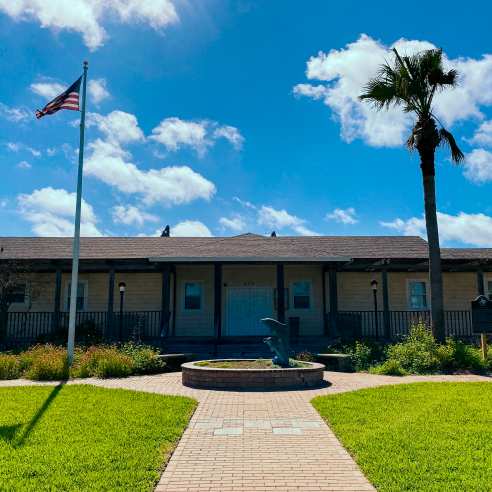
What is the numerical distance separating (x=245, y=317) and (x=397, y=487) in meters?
14.7

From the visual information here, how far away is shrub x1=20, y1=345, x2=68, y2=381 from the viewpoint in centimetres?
1167

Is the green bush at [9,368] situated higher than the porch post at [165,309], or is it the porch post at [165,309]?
the porch post at [165,309]

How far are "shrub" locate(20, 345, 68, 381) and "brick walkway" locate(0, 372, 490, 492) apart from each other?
4.17 metres

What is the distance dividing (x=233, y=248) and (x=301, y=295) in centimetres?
392

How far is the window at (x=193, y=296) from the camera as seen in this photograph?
756 inches

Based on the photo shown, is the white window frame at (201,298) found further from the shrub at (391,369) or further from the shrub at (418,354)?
the shrub at (391,369)

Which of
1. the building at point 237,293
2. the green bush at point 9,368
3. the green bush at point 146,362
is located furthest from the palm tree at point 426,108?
the green bush at point 9,368

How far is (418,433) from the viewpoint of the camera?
639 centimetres

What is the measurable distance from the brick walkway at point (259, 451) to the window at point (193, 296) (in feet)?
31.6

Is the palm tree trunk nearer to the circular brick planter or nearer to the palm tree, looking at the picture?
the palm tree

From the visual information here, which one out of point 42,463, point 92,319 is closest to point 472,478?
point 42,463

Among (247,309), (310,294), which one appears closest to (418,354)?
(310,294)

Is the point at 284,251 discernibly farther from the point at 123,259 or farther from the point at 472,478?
the point at 472,478

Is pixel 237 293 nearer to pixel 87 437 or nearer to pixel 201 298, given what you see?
pixel 201 298
